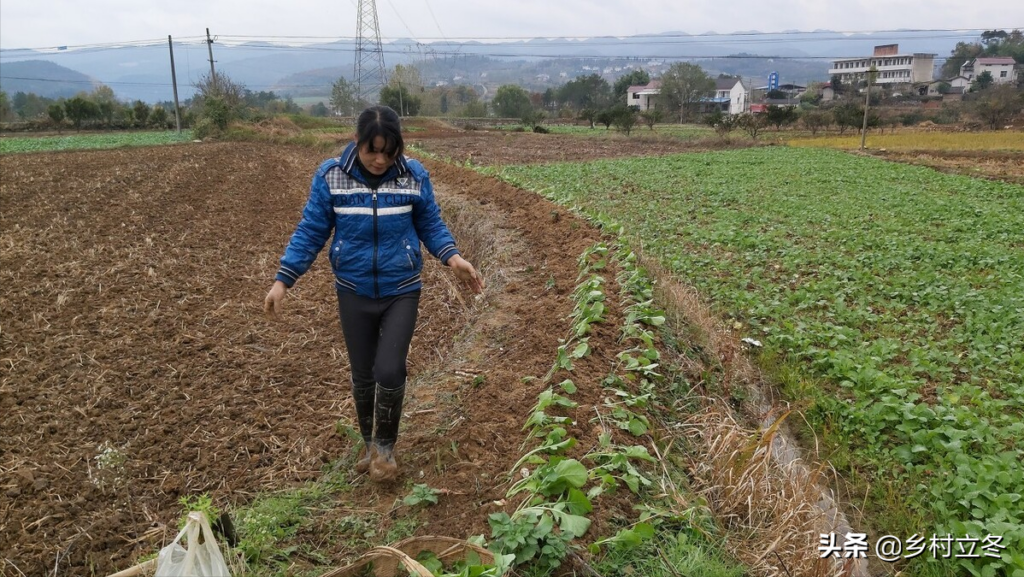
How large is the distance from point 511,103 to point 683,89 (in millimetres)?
18431

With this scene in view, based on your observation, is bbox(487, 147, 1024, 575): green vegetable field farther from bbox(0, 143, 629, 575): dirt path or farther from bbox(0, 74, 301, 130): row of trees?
bbox(0, 74, 301, 130): row of trees

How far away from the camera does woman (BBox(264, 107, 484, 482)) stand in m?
3.16

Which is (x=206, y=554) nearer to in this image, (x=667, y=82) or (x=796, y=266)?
(x=796, y=266)

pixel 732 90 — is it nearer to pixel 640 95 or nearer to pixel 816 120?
pixel 640 95

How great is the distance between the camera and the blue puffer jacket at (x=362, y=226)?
3166mm

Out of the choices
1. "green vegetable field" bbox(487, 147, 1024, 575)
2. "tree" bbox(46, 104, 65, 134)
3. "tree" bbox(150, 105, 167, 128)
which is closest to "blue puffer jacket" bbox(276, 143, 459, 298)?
"green vegetable field" bbox(487, 147, 1024, 575)

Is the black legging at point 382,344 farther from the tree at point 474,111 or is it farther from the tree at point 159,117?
the tree at point 474,111

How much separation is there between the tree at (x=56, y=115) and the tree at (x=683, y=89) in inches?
1928

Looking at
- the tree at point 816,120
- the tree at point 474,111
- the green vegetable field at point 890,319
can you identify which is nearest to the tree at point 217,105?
the tree at point 474,111

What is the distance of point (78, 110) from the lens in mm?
45719

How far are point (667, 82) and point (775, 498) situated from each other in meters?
73.7

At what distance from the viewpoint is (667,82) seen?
7100cm

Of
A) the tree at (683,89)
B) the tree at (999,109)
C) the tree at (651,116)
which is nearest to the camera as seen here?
the tree at (999,109)

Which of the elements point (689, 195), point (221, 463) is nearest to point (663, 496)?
point (221, 463)
